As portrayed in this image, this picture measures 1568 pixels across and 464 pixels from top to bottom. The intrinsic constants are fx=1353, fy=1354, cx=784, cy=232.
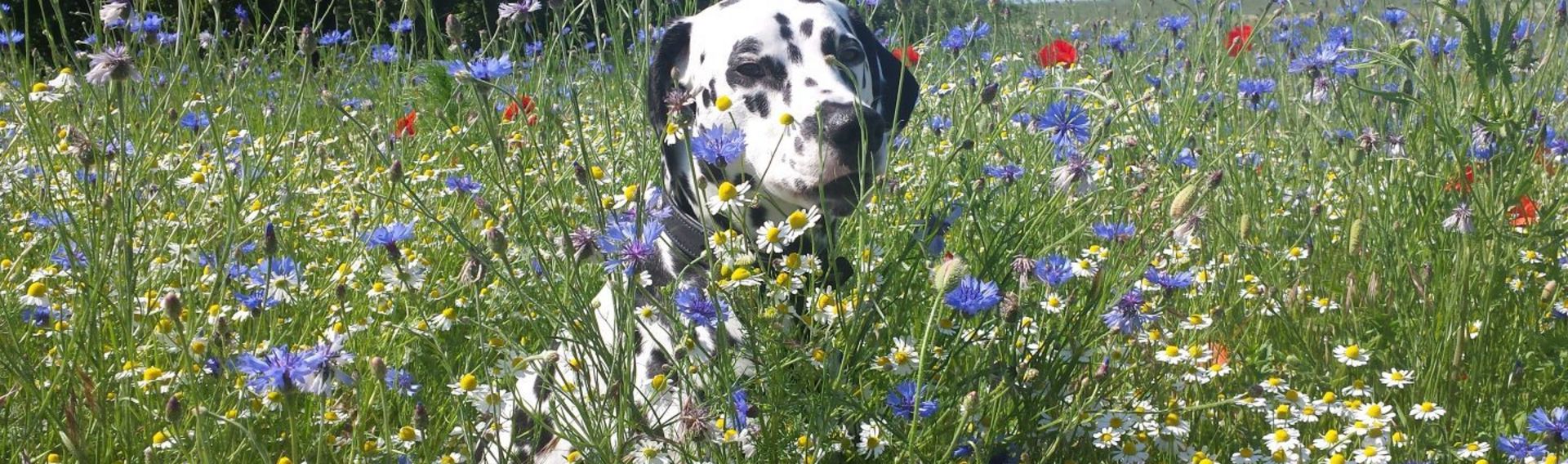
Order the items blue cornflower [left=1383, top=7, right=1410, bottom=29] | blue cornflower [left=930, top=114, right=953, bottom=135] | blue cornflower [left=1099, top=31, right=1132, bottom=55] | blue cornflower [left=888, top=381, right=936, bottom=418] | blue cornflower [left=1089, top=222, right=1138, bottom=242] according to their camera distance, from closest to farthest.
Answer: blue cornflower [left=888, top=381, right=936, bottom=418], blue cornflower [left=1089, top=222, right=1138, bottom=242], blue cornflower [left=930, top=114, right=953, bottom=135], blue cornflower [left=1383, top=7, right=1410, bottom=29], blue cornflower [left=1099, top=31, right=1132, bottom=55]

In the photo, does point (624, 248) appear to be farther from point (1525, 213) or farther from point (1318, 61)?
point (1318, 61)

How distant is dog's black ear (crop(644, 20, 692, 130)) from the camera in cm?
205

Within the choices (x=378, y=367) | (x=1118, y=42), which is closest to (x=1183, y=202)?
(x=378, y=367)

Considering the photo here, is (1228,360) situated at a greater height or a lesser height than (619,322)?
lesser

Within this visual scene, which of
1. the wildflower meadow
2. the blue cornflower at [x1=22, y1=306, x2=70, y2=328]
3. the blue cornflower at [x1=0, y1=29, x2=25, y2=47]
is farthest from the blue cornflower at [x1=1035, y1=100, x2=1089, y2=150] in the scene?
the blue cornflower at [x1=0, y1=29, x2=25, y2=47]

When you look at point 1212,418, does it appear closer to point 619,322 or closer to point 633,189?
point 633,189

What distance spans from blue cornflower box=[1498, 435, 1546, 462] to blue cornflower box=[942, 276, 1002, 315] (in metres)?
0.72

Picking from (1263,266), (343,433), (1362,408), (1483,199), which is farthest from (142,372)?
(1483,199)

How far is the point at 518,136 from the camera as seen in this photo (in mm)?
3506

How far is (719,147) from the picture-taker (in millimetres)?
1688

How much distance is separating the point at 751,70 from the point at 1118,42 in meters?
Answer: 2.40

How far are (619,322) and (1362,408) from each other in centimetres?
109

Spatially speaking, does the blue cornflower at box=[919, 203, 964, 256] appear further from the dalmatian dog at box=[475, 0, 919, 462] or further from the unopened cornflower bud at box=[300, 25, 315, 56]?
the unopened cornflower bud at box=[300, 25, 315, 56]

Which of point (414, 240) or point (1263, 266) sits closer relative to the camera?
point (1263, 266)
